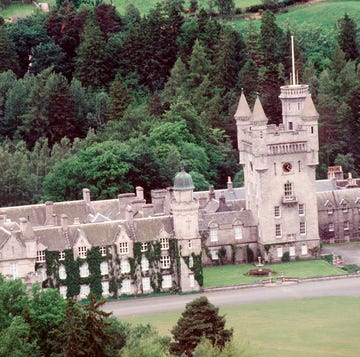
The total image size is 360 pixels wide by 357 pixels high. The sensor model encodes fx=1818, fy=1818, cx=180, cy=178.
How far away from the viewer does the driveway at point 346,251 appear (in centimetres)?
14275

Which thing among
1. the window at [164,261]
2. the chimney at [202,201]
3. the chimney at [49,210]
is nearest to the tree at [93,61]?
the chimney at [202,201]

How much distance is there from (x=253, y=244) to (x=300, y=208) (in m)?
4.67

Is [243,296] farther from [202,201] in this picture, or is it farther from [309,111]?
[309,111]

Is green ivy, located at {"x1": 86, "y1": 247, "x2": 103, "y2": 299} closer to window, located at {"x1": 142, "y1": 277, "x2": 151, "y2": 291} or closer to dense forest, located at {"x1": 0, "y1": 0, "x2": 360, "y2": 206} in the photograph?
window, located at {"x1": 142, "y1": 277, "x2": 151, "y2": 291}

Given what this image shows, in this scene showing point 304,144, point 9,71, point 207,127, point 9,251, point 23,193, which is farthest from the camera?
point 9,71

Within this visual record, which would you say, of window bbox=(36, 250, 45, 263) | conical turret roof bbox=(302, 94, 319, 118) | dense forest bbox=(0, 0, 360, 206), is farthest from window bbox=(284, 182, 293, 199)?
window bbox=(36, 250, 45, 263)

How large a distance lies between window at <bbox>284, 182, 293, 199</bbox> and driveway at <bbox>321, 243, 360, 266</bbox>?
5.85 meters

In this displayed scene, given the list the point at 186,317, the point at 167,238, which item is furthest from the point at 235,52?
the point at 186,317

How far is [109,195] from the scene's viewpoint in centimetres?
15138

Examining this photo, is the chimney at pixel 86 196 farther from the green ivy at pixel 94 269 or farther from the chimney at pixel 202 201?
the green ivy at pixel 94 269

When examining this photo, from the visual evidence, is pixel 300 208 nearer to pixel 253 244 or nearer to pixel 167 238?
pixel 253 244

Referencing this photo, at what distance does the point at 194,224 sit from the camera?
133 metres

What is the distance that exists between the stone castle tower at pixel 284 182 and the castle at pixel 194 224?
78 millimetres

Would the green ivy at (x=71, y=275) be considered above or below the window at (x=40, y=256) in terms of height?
below
